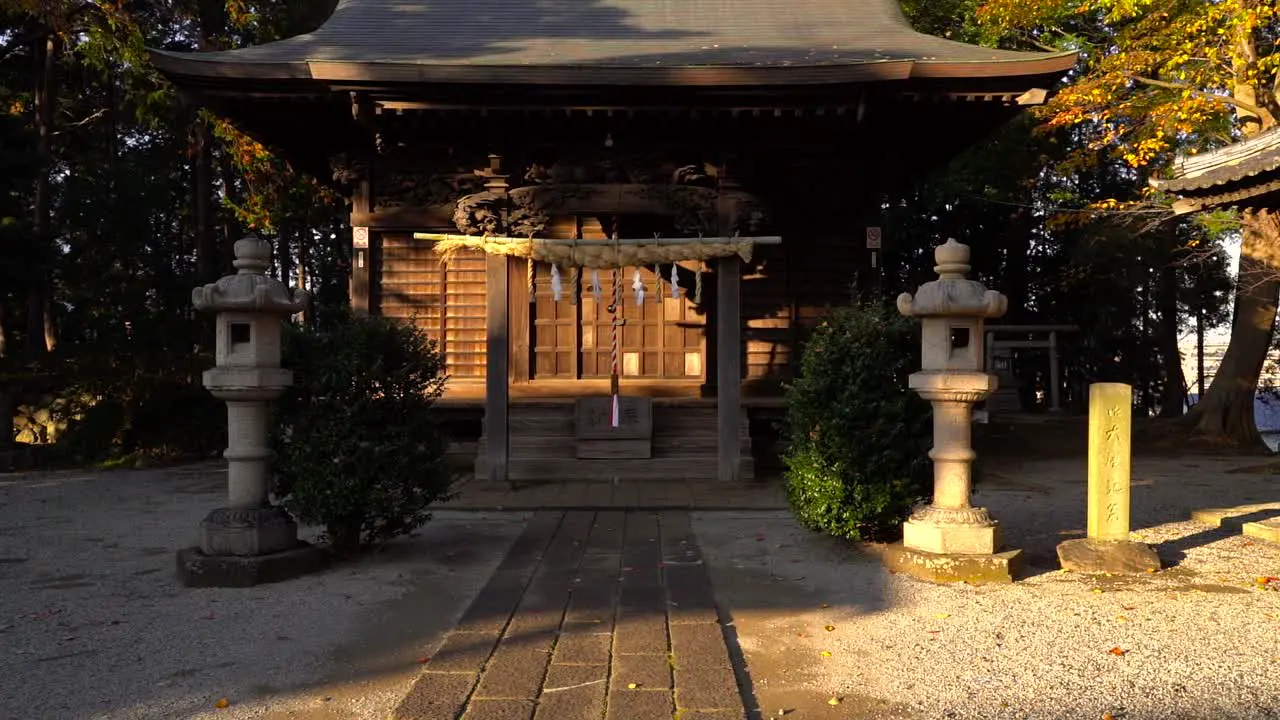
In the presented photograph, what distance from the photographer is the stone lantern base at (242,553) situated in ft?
17.9

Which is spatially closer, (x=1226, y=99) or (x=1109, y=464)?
(x=1109, y=464)

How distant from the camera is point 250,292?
220 inches

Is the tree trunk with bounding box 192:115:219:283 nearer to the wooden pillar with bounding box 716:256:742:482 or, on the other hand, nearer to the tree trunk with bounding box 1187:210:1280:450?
the wooden pillar with bounding box 716:256:742:482

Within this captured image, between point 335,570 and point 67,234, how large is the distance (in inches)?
793

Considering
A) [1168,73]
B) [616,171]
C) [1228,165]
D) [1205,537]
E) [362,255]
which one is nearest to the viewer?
[1228,165]

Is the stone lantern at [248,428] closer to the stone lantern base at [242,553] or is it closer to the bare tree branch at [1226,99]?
the stone lantern base at [242,553]

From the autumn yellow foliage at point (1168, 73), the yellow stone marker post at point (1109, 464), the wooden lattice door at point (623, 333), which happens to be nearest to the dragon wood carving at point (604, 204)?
the wooden lattice door at point (623, 333)

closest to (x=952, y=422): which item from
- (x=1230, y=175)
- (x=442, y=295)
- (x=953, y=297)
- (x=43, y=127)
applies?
(x=953, y=297)

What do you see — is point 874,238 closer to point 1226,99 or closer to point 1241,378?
point 1226,99

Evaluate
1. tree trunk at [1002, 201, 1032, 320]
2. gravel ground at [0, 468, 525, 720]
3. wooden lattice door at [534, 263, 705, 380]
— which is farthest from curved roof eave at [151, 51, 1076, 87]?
tree trunk at [1002, 201, 1032, 320]

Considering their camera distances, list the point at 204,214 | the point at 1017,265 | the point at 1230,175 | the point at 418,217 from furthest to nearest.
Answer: the point at 1017,265
the point at 204,214
the point at 418,217
the point at 1230,175

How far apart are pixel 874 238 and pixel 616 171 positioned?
3.70 metres

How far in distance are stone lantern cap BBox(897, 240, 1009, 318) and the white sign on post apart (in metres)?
5.57

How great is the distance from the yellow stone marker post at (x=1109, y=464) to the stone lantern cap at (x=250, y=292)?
18.5ft
